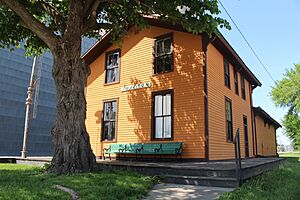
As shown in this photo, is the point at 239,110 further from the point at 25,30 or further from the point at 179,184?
the point at 25,30

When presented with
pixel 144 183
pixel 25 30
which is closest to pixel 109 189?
pixel 144 183

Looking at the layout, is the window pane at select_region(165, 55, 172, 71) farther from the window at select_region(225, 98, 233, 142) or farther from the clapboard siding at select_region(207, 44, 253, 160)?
the window at select_region(225, 98, 233, 142)

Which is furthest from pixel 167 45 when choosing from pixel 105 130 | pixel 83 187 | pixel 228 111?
pixel 83 187

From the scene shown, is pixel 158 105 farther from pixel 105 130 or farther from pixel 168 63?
pixel 105 130

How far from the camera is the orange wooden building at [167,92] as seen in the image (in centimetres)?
1088

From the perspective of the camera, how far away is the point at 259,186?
21.2 ft

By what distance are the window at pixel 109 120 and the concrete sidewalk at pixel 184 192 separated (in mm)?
6725

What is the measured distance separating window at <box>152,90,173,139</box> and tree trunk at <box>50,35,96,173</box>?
3.87 m

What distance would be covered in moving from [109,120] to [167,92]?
3.60 m

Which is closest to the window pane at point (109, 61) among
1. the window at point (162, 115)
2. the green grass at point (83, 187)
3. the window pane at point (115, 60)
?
the window pane at point (115, 60)

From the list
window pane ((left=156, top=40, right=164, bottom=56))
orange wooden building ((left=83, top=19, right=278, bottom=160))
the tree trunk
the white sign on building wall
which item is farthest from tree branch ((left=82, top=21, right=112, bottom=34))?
the white sign on building wall

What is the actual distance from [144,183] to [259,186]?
9.04 feet

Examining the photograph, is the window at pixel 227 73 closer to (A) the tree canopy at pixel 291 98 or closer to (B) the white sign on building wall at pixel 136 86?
(B) the white sign on building wall at pixel 136 86

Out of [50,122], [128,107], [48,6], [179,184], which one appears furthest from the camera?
[50,122]
